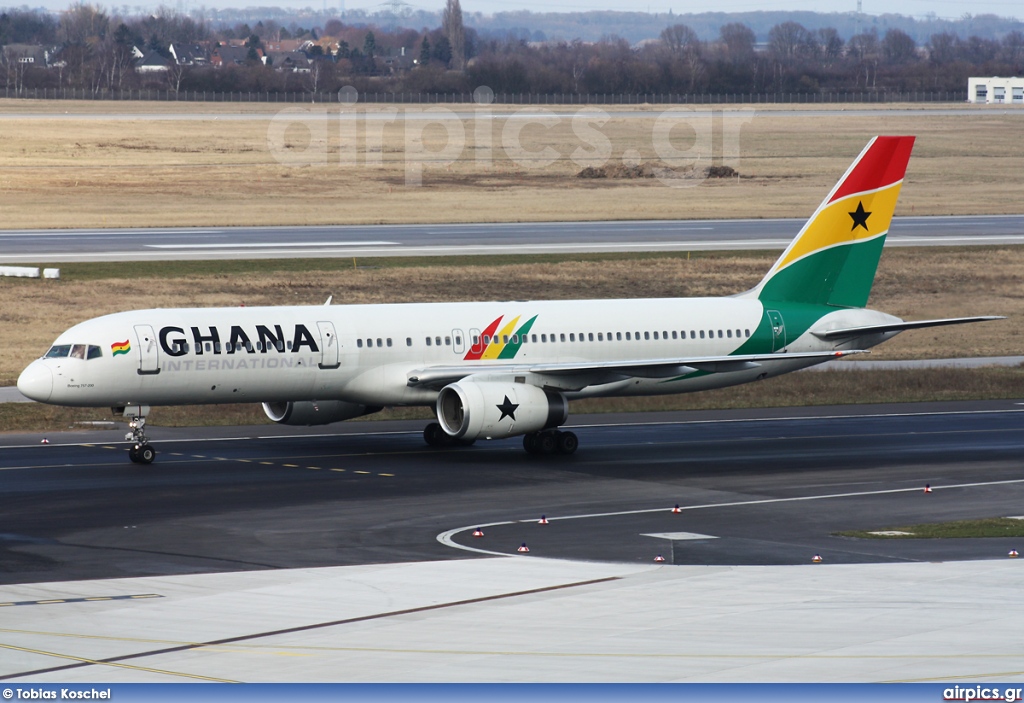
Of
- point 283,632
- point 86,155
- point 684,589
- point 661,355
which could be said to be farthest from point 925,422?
point 86,155

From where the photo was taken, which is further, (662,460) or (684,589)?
(662,460)

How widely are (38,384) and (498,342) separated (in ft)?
40.9

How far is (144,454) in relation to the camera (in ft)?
125

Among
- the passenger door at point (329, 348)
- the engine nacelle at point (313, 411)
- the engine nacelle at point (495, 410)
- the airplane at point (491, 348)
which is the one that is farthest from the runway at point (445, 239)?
the engine nacelle at point (495, 410)

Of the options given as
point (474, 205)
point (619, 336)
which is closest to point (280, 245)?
point (474, 205)

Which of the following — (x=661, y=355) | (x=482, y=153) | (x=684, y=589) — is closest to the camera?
(x=684, y=589)

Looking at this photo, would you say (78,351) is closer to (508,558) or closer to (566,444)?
(566,444)

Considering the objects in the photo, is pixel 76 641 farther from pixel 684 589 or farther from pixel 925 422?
pixel 925 422

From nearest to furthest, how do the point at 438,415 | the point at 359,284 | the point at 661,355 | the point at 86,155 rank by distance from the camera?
the point at 438,415, the point at 661,355, the point at 359,284, the point at 86,155

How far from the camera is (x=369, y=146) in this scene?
489 feet

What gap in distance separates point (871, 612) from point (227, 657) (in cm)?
943

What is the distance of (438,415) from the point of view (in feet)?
130

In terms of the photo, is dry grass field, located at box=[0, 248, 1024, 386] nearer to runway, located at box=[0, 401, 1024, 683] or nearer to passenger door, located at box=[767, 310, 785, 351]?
passenger door, located at box=[767, 310, 785, 351]

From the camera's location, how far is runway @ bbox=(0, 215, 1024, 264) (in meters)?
80.7
